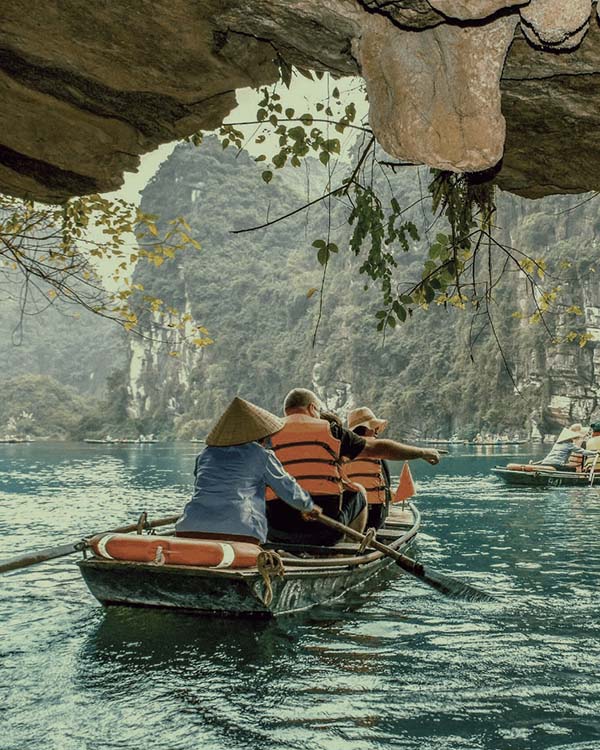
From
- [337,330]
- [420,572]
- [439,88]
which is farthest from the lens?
[337,330]

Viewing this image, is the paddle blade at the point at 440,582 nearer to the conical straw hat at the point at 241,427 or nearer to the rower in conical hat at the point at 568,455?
the conical straw hat at the point at 241,427

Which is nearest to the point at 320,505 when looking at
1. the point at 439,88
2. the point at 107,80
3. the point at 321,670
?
the point at 321,670

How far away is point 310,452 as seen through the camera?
758 cm

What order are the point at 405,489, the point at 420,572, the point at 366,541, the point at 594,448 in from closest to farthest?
the point at 420,572 → the point at 366,541 → the point at 405,489 → the point at 594,448

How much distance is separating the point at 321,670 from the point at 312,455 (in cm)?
220

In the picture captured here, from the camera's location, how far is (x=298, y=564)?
691 cm

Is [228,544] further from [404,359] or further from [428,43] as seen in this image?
[404,359]

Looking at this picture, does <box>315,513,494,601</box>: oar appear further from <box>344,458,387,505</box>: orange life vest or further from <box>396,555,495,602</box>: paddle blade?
<box>344,458,387,505</box>: orange life vest

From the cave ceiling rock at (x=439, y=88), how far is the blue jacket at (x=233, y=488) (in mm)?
4050

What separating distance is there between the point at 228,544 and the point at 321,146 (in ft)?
10.6

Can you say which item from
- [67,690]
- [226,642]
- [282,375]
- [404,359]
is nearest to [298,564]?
[226,642]

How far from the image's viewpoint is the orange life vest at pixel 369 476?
9414mm

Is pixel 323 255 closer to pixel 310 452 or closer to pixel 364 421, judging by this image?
pixel 310 452

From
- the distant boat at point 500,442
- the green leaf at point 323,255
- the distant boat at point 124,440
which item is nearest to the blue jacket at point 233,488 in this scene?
the green leaf at point 323,255
